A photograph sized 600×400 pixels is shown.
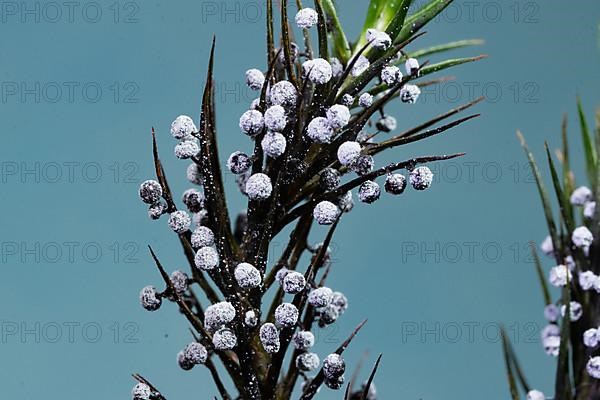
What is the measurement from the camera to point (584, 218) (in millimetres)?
1027

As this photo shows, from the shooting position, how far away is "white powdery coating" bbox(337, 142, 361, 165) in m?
0.70

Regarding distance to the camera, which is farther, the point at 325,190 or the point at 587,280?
the point at 587,280

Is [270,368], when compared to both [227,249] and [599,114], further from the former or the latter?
[599,114]

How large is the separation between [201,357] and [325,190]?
194 mm

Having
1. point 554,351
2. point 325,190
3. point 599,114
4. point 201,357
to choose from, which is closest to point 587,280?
point 554,351

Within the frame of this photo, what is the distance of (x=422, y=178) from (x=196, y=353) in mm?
263

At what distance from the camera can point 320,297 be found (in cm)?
70

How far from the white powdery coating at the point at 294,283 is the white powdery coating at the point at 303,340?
60mm

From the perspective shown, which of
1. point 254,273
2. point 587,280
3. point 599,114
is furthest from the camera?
point 599,114

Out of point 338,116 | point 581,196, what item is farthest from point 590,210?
point 338,116

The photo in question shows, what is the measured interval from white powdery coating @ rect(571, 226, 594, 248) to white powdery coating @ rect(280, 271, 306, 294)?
1.47ft

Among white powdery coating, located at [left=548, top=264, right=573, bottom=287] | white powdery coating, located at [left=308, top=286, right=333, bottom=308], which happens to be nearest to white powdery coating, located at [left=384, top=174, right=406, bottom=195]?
white powdery coating, located at [left=308, top=286, right=333, bottom=308]

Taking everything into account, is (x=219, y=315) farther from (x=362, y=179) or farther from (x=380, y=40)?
(x=380, y=40)

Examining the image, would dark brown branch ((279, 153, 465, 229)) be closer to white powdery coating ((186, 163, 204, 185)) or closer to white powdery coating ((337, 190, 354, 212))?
white powdery coating ((337, 190, 354, 212))
